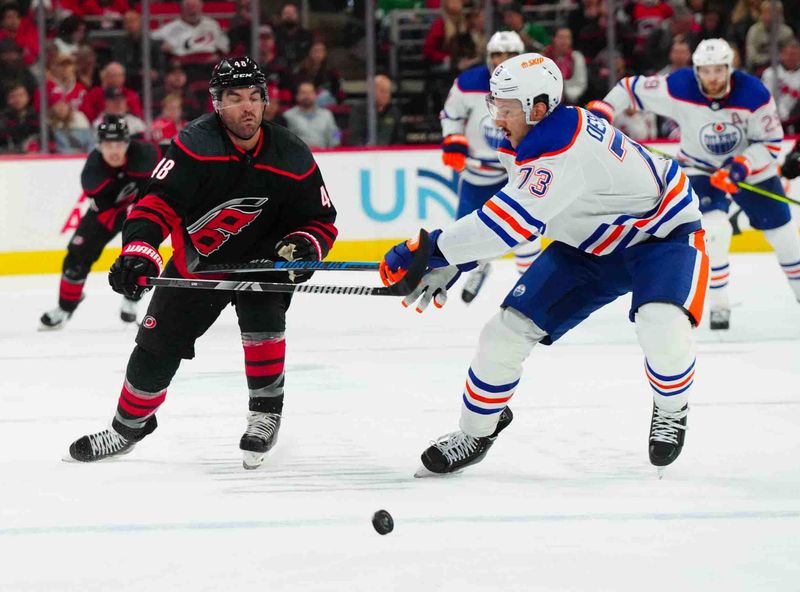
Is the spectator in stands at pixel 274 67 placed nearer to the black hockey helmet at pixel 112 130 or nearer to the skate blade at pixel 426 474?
the black hockey helmet at pixel 112 130

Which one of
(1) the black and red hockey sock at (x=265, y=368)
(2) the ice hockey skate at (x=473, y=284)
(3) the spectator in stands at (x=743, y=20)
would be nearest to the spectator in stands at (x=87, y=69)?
(2) the ice hockey skate at (x=473, y=284)

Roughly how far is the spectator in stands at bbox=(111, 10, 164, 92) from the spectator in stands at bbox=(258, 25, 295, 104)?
64 cm

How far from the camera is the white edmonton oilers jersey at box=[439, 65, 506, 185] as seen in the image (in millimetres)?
6539

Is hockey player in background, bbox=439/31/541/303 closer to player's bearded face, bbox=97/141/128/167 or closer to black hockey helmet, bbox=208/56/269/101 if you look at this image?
player's bearded face, bbox=97/141/128/167

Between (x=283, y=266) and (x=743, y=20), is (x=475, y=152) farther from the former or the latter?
(x=283, y=266)

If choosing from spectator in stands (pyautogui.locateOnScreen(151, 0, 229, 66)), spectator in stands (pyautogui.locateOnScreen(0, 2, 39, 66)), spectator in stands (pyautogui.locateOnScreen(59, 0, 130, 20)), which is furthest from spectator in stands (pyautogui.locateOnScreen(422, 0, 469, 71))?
spectator in stands (pyautogui.locateOnScreen(0, 2, 39, 66))

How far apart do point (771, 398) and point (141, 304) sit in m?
3.44

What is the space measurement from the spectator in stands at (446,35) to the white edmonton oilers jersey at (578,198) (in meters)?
5.34

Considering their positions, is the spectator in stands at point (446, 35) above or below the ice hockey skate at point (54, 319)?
above

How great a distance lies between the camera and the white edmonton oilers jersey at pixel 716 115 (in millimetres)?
5762

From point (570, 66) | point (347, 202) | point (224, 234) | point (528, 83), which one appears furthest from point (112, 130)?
point (570, 66)

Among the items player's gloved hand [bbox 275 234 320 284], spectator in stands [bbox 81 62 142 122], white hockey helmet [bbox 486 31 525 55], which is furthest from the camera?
spectator in stands [bbox 81 62 142 122]

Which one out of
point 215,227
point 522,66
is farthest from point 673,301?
point 215,227

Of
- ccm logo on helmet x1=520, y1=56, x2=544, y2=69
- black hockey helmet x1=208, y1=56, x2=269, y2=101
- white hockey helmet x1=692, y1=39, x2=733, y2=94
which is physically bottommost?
white hockey helmet x1=692, y1=39, x2=733, y2=94
